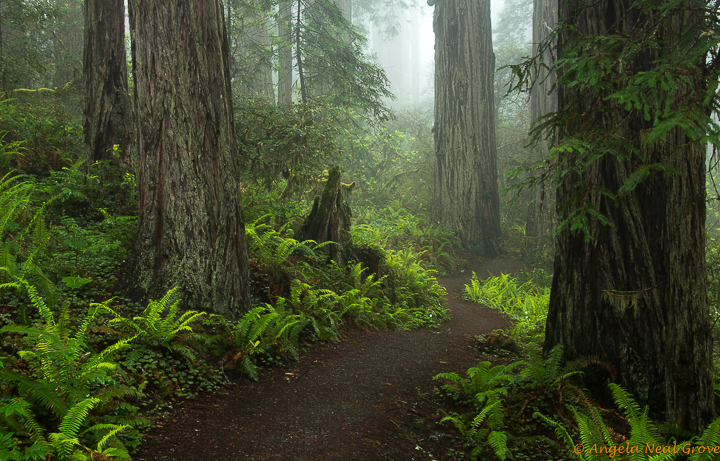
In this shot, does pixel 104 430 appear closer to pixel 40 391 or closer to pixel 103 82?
pixel 40 391

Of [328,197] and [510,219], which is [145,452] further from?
[510,219]

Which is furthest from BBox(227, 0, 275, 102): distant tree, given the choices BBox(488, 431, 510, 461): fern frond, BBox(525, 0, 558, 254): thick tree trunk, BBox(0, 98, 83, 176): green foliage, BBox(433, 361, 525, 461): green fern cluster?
BBox(488, 431, 510, 461): fern frond

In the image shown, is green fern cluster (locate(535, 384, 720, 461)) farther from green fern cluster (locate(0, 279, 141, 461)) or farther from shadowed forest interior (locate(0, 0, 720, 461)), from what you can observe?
green fern cluster (locate(0, 279, 141, 461))

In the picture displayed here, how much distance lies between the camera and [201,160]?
4.32 metres

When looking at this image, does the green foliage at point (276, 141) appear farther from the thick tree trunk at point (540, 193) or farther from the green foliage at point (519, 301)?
the thick tree trunk at point (540, 193)

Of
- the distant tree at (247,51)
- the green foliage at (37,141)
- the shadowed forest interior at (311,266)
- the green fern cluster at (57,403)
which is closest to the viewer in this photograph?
the green fern cluster at (57,403)

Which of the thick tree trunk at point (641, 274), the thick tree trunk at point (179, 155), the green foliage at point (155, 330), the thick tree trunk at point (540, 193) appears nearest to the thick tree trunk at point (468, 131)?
the thick tree trunk at point (540, 193)

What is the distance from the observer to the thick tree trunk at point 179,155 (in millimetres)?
4246

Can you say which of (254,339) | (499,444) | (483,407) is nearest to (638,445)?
(499,444)

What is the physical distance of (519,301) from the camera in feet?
27.4

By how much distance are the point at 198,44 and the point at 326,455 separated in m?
4.03

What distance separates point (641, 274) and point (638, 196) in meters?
0.65

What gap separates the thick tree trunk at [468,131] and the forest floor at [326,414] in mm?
7676

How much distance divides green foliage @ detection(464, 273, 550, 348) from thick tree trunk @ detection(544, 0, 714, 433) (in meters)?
1.99
